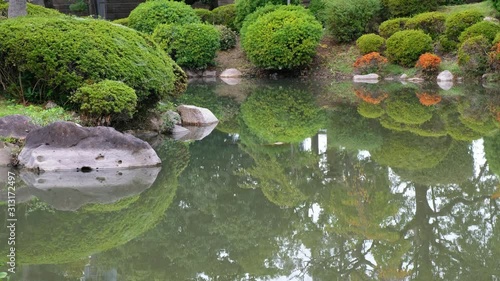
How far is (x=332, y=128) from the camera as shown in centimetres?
1246

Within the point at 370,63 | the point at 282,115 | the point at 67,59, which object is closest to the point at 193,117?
the point at 282,115

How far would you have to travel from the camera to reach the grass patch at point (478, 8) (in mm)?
23312

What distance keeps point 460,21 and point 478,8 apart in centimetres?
246

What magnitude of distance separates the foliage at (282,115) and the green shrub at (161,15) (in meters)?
7.44

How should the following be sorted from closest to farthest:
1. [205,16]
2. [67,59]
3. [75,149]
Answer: [75,149]
[67,59]
[205,16]

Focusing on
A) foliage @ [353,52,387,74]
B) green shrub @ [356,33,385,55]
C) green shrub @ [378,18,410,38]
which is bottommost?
foliage @ [353,52,387,74]

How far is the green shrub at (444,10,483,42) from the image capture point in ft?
72.5

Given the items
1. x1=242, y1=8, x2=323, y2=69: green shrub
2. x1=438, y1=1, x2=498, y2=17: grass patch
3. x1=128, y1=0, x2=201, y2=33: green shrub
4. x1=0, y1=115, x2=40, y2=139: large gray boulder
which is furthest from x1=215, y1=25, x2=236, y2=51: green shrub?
x1=0, y1=115, x2=40, y2=139: large gray boulder

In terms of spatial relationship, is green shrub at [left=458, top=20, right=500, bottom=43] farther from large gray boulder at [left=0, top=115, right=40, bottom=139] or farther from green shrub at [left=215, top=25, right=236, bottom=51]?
large gray boulder at [left=0, top=115, right=40, bottom=139]

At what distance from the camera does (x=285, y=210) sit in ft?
23.8

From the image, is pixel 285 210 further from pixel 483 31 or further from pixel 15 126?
→ pixel 483 31

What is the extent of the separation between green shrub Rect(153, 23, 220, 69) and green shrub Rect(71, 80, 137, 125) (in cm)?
1361

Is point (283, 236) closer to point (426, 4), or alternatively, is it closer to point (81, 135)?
point (81, 135)

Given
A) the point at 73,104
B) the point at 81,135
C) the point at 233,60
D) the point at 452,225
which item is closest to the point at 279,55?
the point at 233,60
